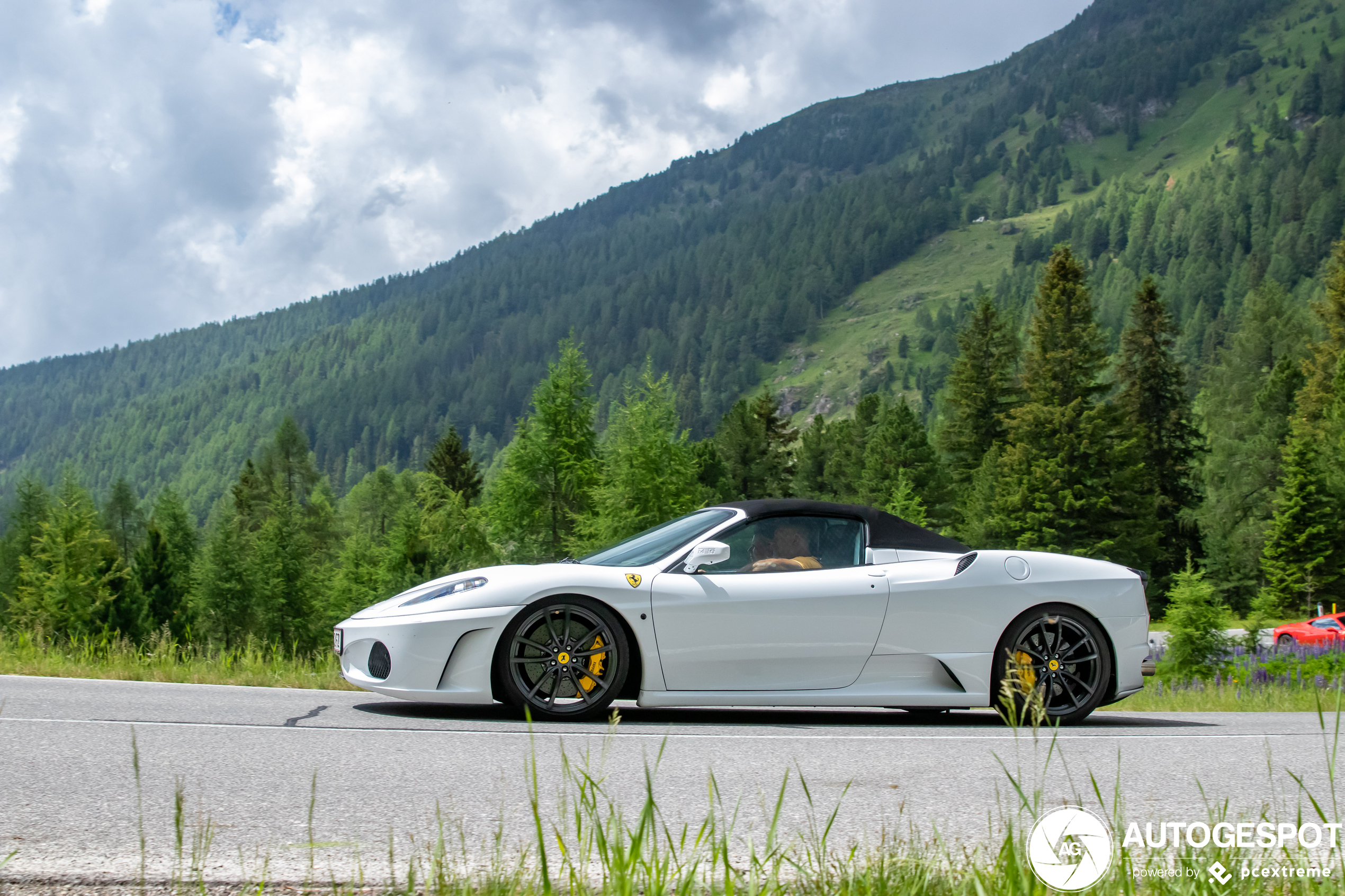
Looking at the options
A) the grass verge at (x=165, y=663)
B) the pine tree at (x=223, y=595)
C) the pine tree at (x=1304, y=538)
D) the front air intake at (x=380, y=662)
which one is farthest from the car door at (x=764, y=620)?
the pine tree at (x=223, y=595)

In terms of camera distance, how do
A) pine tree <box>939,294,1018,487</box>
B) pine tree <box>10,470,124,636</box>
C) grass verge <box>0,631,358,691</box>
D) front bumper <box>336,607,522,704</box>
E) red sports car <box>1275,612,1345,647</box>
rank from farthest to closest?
pine tree <box>939,294,1018,487</box> < pine tree <box>10,470,124,636</box> < red sports car <box>1275,612,1345,647</box> < grass verge <box>0,631,358,691</box> < front bumper <box>336,607,522,704</box>

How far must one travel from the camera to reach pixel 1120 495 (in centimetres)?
4509

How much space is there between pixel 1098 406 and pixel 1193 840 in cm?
4577

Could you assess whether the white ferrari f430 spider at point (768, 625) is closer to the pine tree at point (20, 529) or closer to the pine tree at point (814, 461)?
the pine tree at point (814, 461)

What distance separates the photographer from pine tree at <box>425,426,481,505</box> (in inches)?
2918

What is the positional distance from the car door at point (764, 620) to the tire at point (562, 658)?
295 mm

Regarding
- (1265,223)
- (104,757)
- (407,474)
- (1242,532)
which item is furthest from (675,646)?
(1265,223)

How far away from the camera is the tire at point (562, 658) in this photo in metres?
6.15

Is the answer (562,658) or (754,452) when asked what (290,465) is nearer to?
(754,452)

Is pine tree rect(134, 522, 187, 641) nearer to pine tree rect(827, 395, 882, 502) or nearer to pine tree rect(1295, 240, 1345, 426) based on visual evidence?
pine tree rect(827, 395, 882, 502)

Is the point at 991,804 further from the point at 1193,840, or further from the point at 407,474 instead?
the point at 407,474

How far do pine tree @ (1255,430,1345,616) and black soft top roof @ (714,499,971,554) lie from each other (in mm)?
44417

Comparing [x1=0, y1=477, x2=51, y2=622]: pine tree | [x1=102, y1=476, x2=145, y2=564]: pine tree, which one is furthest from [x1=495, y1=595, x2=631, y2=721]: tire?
[x1=102, y1=476, x2=145, y2=564]: pine tree

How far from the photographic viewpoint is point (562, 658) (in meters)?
6.20
